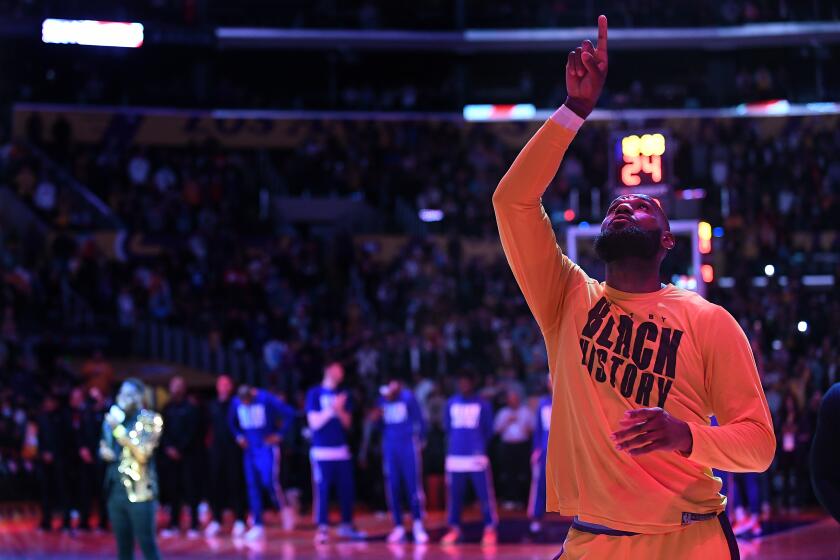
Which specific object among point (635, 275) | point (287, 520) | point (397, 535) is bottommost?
point (287, 520)

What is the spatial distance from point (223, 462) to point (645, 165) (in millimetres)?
7374

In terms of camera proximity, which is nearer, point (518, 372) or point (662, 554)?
point (662, 554)

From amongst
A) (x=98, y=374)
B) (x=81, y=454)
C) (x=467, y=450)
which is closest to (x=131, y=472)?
(x=467, y=450)

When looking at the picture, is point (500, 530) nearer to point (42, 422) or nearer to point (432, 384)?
point (432, 384)

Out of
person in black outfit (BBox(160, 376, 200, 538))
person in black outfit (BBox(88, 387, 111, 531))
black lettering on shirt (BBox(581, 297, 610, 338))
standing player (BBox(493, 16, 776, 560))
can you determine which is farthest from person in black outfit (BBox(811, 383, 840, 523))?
person in black outfit (BBox(88, 387, 111, 531))

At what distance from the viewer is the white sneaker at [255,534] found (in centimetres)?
1391

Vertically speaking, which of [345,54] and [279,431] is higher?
[345,54]

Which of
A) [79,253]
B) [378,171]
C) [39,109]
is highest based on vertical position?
[39,109]

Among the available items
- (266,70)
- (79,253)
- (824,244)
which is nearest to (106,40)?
(79,253)

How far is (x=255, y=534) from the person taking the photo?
1400 cm

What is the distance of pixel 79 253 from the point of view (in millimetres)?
21453

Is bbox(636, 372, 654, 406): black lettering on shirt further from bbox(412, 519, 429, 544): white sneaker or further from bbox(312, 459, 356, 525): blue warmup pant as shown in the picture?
bbox(312, 459, 356, 525): blue warmup pant

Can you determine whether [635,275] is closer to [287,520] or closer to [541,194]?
[541,194]

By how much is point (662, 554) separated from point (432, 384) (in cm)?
1466
